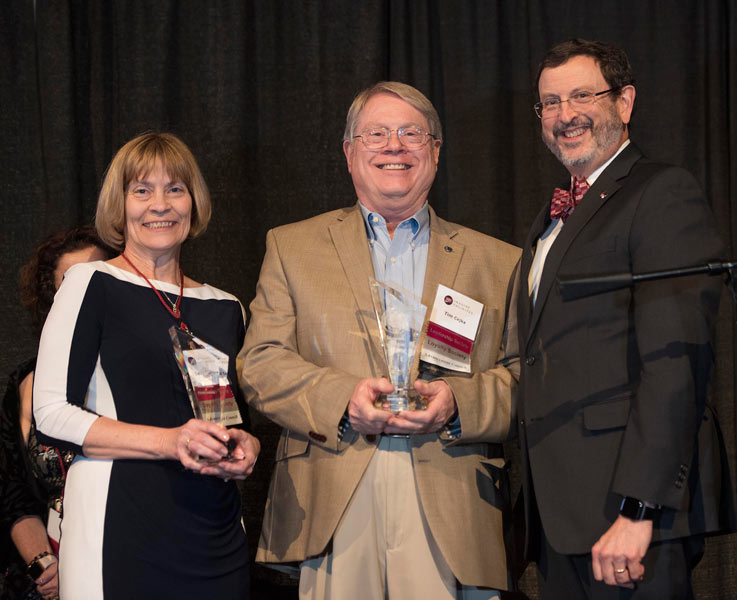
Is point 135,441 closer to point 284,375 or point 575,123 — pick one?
point 284,375

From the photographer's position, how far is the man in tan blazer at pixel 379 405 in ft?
7.32

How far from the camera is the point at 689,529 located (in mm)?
1872

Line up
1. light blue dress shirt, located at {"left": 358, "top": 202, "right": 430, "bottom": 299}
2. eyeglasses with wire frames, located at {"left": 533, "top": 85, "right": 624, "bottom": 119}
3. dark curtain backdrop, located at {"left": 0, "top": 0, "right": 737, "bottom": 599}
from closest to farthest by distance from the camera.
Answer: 1. eyeglasses with wire frames, located at {"left": 533, "top": 85, "right": 624, "bottom": 119}
2. light blue dress shirt, located at {"left": 358, "top": 202, "right": 430, "bottom": 299}
3. dark curtain backdrop, located at {"left": 0, "top": 0, "right": 737, "bottom": 599}

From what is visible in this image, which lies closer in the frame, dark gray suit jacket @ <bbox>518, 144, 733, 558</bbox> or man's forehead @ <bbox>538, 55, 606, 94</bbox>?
dark gray suit jacket @ <bbox>518, 144, 733, 558</bbox>

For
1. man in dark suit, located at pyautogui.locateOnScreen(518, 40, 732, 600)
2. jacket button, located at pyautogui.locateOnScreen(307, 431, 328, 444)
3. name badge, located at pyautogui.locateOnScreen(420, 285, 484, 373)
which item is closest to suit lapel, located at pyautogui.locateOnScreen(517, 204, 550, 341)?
man in dark suit, located at pyautogui.locateOnScreen(518, 40, 732, 600)

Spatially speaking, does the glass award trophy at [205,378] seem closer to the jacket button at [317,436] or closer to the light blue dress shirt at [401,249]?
the jacket button at [317,436]

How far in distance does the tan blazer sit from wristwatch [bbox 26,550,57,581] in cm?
70

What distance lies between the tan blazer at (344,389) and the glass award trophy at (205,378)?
0.20 m

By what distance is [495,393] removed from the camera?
2295mm

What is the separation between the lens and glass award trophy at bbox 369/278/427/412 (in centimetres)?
212

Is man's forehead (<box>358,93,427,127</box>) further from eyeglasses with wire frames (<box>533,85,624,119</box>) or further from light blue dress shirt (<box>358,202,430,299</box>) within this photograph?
eyeglasses with wire frames (<box>533,85,624,119</box>)

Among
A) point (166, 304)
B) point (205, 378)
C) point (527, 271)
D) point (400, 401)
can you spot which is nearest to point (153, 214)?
point (166, 304)

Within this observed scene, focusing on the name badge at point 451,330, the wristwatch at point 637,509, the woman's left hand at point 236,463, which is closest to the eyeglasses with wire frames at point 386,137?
the name badge at point 451,330

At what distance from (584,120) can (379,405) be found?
1.01m
